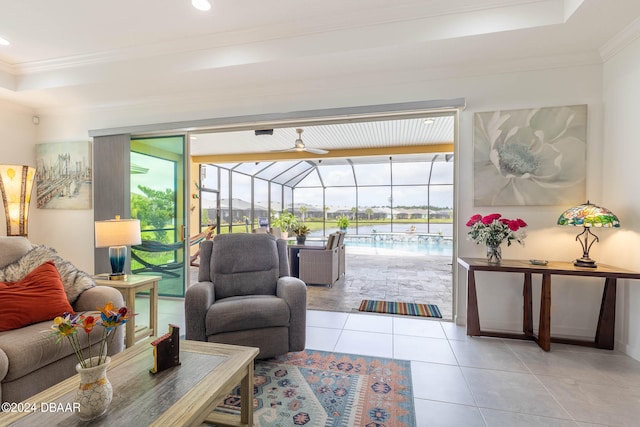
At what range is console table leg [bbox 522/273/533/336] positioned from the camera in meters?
2.79

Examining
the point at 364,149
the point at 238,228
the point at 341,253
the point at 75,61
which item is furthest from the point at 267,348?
the point at 238,228

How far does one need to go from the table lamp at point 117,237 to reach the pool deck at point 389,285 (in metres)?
2.07

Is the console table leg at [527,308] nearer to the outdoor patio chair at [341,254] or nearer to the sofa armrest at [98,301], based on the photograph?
the outdoor patio chair at [341,254]

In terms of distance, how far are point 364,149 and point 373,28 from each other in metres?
3.91

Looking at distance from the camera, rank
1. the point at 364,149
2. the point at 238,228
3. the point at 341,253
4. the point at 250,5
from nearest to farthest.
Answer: the point at 250,5 < the point at 341,253 < the point at 364,149 < the point at 238,228

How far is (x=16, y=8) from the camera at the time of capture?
2.49 metres

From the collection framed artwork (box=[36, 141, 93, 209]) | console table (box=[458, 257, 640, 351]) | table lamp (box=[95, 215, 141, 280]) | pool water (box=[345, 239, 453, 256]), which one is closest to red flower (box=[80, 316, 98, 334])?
table lamp (box=[95, 215, 141, 280])

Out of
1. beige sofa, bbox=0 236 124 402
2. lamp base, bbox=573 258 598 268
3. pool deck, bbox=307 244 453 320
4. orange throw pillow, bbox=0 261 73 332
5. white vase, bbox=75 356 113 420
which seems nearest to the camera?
white vase, bbox=75 356 113 420

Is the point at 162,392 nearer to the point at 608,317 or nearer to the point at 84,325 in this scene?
the point at 84,325

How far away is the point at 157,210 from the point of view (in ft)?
13.1

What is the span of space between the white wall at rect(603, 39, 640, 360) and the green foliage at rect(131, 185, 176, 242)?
15.6 feet

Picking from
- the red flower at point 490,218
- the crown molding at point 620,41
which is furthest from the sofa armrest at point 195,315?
the crown molding at point 620,41

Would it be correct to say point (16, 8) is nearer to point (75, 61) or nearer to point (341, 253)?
point (75, 61)

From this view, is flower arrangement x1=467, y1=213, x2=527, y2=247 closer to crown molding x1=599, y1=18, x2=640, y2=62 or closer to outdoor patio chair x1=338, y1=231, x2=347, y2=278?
crown molding x1=599, y1=18, x2=640, y2=62
